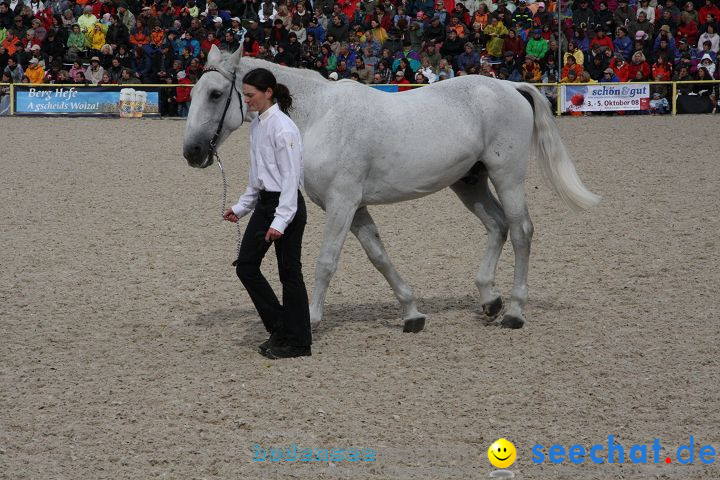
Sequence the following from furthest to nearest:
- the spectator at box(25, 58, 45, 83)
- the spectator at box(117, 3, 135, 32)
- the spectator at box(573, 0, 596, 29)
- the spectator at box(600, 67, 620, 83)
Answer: the spectator at box(117, 3, 135, 32), the spectator at box(573, 0, 596, 29), the spectator at box(25, 58, 45, 83), the spectator at box(600, 67, 620, 83)

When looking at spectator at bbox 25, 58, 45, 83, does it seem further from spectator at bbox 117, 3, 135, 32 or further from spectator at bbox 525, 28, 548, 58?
spectator at bbox 525, 28, 548, 58

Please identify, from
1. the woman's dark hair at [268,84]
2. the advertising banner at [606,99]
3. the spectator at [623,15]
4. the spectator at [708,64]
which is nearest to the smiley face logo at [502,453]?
the woman's dark hair at [268,84]

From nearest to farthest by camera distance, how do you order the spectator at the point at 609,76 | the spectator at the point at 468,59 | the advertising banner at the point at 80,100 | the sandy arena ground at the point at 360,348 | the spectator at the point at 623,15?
the sandy arena ground at the point at 360,348, the advertising banner at the point at 80,100, the spectator at the point at 609,76, the spectator at the point at 468,59, the spectator at the point at 623,15

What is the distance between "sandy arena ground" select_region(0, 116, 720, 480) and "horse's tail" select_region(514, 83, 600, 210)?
770 mm

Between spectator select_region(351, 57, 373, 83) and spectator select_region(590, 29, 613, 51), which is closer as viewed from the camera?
spectator select_region(351, 57, 373, 83)

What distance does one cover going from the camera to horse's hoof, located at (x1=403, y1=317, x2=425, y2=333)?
6756 millimetres

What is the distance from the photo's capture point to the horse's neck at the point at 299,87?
648 centimetres

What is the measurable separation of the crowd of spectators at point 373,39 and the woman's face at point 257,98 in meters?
15.3

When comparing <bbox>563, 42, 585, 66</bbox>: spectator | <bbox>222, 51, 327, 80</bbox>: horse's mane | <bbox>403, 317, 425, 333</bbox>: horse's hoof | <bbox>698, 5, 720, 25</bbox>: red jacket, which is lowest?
<bbox>403, 317, 425, 333</bbox>: horse's hoof

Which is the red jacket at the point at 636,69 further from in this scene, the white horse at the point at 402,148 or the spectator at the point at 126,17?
the white horse at the point at 402,148

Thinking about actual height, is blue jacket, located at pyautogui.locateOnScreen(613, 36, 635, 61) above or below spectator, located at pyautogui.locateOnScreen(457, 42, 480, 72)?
above

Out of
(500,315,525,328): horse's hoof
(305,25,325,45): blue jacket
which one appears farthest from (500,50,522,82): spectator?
(500,315,525,328): horse's hoof

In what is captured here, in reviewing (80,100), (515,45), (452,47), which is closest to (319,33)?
(452,47)

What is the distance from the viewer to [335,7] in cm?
2444
